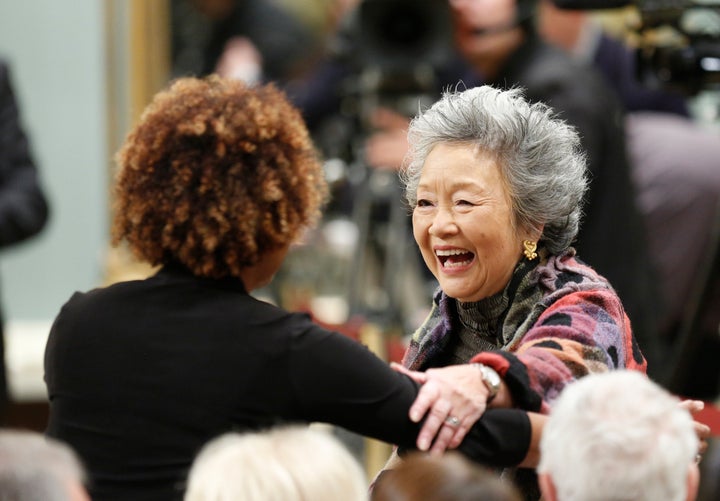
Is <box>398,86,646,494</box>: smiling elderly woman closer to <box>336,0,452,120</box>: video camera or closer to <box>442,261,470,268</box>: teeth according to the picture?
<box>442,261,470,268</box>: teeth

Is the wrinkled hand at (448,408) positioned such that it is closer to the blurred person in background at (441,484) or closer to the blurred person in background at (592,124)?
the blurred person in background at (441,484)

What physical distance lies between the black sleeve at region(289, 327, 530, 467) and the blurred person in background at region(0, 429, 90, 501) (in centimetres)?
48

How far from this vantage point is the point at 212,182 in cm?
216

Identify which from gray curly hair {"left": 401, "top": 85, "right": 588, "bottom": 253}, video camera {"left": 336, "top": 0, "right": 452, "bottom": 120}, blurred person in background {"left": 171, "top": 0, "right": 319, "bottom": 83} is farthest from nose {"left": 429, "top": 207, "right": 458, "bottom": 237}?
blurred person in background {"left": 171, "top": 0, "right": 319, "bottom": 83}

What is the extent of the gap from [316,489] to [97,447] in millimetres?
501

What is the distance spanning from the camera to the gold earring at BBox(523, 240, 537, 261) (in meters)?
2.33

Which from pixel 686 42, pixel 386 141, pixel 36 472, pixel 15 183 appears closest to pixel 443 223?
pixel 36 472

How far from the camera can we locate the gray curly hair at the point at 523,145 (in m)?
2.29

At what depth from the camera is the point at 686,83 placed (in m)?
3.69

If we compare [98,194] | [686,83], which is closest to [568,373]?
[686,83]

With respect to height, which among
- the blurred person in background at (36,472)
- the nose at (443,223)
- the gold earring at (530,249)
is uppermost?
the nose at (443,223)

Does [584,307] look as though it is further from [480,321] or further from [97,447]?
[97,447]

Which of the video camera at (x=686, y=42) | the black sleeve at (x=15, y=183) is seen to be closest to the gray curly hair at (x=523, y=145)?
the video camera at (x=686, y=42)

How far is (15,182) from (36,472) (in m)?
2.54
